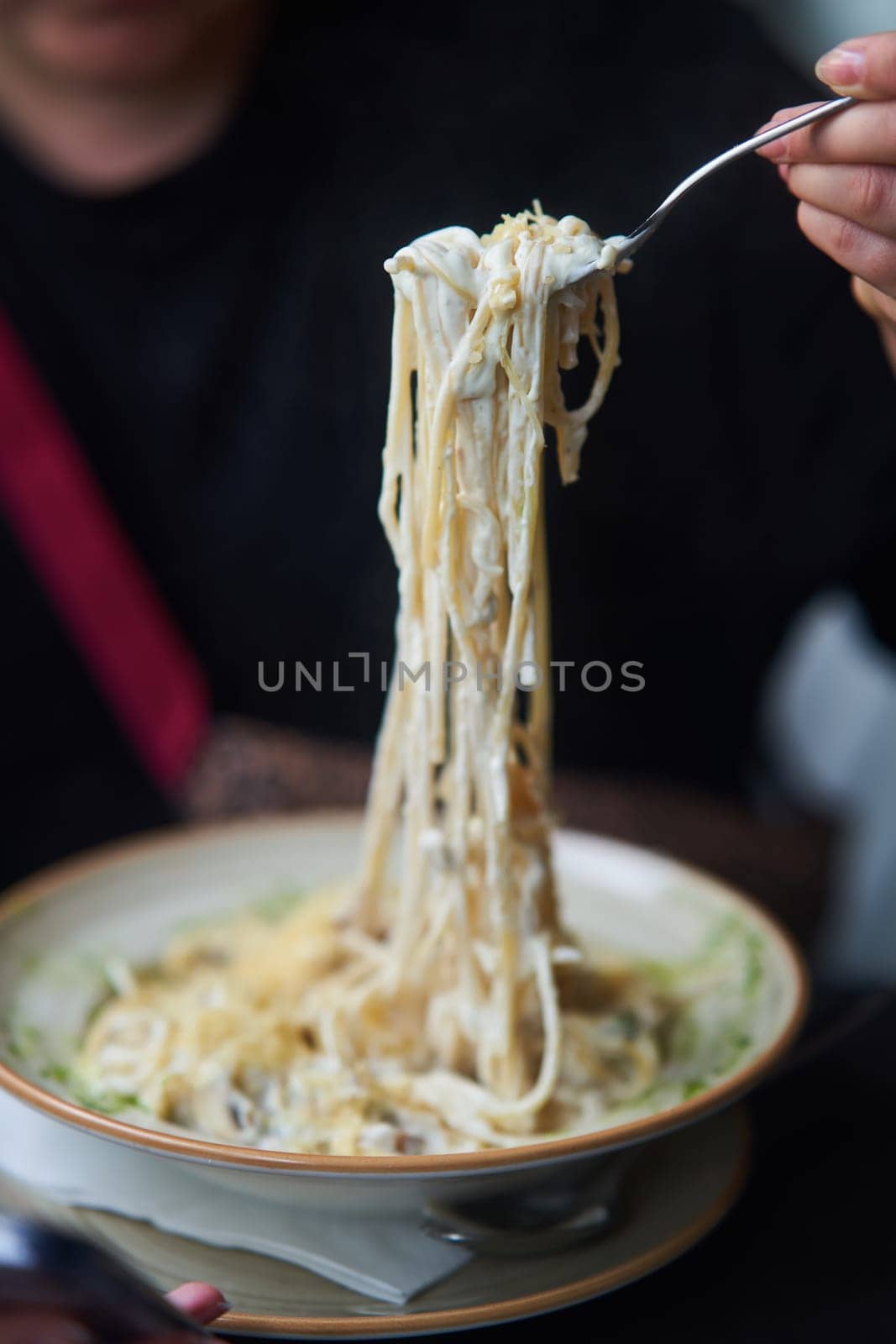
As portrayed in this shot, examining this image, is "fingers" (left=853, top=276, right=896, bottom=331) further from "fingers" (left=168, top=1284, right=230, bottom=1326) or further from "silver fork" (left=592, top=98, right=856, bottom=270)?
"fingers" (left=168, top=1284, right=230, bottom=1326)

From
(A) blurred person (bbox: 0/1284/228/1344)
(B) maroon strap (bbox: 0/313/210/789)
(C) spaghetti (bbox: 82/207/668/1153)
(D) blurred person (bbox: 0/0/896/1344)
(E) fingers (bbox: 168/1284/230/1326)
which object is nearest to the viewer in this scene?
(A) blurred person (bbox: 0/1284/228/1344)

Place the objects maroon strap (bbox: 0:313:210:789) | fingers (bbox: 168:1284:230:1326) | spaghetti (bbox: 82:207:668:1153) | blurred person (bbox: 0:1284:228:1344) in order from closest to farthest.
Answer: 1. blurred person (bbox: 0:1284:228:1344)
2. fingers (bbox: 168:1284:230:1326)
3. spaghetti (bbox: 82:207:668:1153)
4. maroon strap (bbox: 0:313:210:789)

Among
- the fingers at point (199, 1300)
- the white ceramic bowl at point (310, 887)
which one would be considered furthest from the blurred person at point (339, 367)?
the fingers at point (199, 1300)

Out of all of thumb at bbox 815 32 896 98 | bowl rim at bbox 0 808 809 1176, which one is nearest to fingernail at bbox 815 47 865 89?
thumb at bbox 815 32 896 98

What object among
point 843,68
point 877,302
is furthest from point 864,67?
point 877,302

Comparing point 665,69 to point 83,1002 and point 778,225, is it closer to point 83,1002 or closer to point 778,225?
point 778,225

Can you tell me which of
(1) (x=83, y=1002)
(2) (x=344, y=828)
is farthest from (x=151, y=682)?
(1) (x=83, y=1002)
